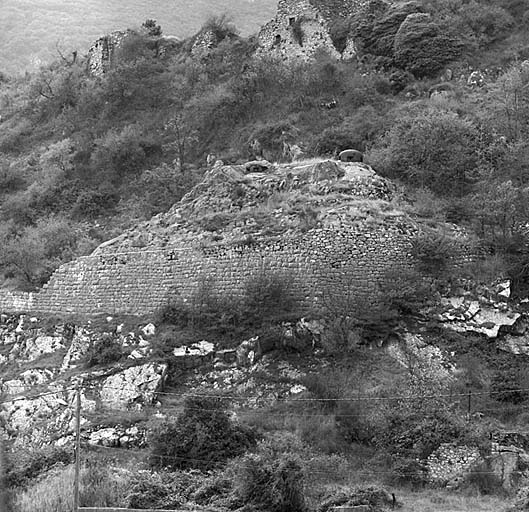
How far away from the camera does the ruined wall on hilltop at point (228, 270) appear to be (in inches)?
734

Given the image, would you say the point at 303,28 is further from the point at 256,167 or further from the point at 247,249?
the point at 247,249

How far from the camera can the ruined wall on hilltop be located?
734 inches

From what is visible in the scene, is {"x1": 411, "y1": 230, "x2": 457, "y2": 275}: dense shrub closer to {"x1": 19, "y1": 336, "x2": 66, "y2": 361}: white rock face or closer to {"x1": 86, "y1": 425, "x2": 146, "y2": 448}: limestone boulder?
{"x1": 86, "y1": 425, "x2": 146, "y2": 448}: limestone boulder

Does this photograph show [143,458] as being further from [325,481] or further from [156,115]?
[156,115]

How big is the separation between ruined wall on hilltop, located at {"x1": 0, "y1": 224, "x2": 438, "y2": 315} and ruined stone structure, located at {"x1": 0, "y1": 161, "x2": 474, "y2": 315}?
2 cm

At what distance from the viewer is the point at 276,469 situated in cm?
1200

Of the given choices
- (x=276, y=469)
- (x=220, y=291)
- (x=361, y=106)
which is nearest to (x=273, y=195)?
(x=220, y=291)

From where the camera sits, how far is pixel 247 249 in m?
19.5

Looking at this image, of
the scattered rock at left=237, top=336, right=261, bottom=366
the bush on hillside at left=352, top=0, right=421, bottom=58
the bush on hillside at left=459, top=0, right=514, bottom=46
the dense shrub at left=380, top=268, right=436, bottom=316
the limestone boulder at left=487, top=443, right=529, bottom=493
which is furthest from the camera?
the bush on hillside at left=352, top=0, right=421, bottom=58

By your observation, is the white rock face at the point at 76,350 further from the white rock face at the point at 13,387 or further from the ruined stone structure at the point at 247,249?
the ruined stone structure at the point at 247,249

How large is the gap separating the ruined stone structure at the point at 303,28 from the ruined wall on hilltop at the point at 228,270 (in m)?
19.3

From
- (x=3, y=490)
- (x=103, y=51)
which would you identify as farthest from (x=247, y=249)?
(x=103, y=51)

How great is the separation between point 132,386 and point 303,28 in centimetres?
2518

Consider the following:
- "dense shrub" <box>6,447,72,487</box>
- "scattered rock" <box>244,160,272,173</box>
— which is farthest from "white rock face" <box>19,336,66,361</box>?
"scattered rock" <box>244,160,272,173</box>
